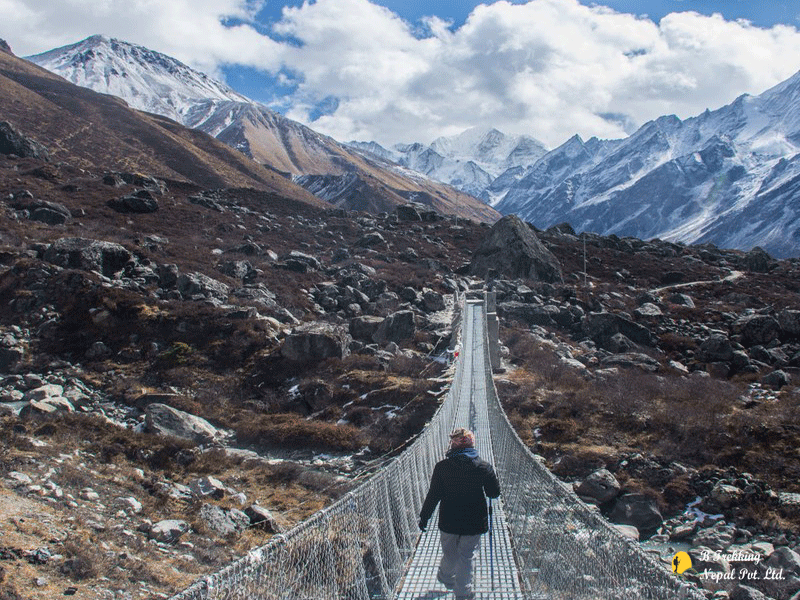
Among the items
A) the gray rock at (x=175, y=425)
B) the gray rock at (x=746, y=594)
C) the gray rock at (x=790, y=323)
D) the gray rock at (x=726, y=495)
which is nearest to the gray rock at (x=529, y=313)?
the gray rock at (x=790, y=323)

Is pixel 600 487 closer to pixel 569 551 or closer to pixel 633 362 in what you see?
pixel 569 551

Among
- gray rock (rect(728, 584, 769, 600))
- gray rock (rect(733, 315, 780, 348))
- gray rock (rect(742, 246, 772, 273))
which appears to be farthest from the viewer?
gray rock (rect(742, 246, 772, 273))

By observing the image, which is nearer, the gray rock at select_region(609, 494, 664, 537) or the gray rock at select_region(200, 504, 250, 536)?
the gray rock at select_region(200, 504, 250, 536)

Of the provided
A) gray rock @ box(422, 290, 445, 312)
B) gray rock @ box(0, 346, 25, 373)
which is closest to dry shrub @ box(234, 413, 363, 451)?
gray rock @ box(0, 346, 25, 373)

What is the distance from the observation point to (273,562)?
173 inches

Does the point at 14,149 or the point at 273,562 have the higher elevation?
the point at 14,149

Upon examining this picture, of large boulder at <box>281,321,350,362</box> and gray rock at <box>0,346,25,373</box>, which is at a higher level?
large boulder at <box>281,321,350,362</box>

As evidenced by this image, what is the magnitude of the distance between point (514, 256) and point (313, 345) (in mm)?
27834

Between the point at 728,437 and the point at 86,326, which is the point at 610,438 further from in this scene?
the point at 86,326

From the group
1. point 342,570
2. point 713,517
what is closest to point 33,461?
point 342,570

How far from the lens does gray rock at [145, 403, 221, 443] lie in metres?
12.9

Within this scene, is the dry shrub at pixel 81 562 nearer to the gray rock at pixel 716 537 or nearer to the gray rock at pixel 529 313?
the gray rock at pixel 716 537

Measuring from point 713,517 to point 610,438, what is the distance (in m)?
3.73

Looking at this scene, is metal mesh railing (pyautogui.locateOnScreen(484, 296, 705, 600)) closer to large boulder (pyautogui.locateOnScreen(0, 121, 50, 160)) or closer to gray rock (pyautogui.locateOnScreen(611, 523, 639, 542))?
gray rock (pyautogui.locateOnScreen(611, 523, 639, 542))
